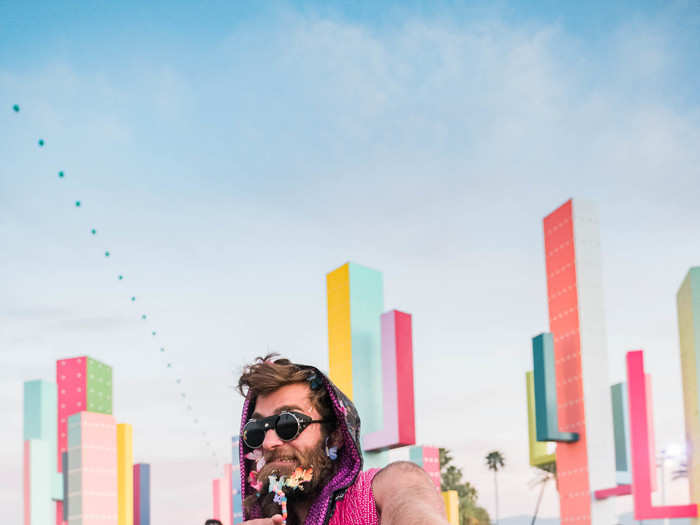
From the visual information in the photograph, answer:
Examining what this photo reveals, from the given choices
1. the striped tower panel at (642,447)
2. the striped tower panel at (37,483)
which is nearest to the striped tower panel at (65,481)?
the striped tower panel at (37,483)

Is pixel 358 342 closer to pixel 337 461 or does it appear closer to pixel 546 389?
pixel 546 389

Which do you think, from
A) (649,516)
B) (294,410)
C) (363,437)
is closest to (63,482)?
(363,437)

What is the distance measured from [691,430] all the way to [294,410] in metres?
10.3

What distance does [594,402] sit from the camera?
1329 cm

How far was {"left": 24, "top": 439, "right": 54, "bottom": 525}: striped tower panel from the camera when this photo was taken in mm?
17016

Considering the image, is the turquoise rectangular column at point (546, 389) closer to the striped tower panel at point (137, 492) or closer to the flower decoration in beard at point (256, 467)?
the striped tower panel at point (137, 492)

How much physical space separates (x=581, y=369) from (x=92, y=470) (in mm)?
9458

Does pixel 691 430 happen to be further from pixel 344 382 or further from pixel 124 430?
pixel 124 430

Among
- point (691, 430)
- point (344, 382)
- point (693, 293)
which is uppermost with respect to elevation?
point (693, 293)

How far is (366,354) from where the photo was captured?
12781mm

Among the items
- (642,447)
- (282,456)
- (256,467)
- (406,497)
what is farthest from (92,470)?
(406,497)

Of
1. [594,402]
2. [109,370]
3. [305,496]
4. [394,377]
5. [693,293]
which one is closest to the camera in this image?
[305,496]

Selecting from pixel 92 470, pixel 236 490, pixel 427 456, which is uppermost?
pixel 427 456

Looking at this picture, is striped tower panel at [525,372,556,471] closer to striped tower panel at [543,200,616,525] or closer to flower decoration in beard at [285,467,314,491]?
striped tower panel at [543,200,616,525]
